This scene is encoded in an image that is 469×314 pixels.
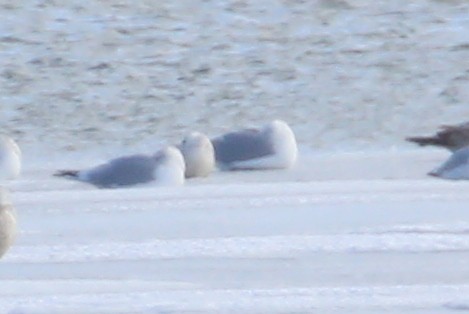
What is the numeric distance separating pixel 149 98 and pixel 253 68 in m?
1.05

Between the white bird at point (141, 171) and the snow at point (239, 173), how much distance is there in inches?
3.8

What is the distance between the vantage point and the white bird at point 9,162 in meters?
6.77

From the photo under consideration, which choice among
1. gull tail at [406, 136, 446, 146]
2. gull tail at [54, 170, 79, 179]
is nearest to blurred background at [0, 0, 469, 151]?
gull tail at [406, 136, 446, 146]

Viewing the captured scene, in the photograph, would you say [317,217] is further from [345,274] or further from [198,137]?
[198,137]

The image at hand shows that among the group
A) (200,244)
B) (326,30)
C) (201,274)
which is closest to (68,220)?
→ (200,244)

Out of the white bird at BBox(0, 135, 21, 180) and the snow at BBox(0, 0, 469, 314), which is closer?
the snow at BBox(0, 0, 469, 314)

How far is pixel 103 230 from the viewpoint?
5.08m

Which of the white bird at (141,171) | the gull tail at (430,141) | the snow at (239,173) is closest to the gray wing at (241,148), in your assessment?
the snow at (239,173)

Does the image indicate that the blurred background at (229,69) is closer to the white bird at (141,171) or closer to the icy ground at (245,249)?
the white bird at (141,171)

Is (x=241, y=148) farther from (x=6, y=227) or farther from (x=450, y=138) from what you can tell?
(x=6, y=227)

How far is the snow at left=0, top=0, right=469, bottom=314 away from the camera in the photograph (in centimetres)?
417

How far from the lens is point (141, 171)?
6.45m

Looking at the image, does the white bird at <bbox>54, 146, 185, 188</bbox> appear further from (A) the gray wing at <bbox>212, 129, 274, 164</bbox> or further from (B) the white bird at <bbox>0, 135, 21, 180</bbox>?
(A) the gray wing at <bbox>212, 129, 274, 164</bbox>

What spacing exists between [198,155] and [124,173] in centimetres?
41
